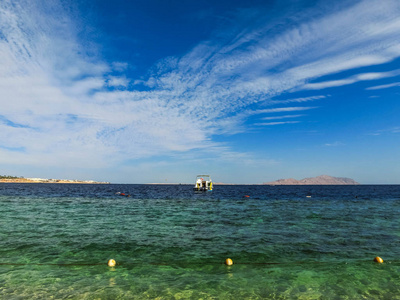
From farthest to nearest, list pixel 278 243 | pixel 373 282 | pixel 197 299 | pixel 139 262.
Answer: pixel 278 243
pixel 139 262
pixel 373 282
pixel 197 299

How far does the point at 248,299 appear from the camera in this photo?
827 centimetres

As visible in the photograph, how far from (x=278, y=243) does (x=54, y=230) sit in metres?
16.5

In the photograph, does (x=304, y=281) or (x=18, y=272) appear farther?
(x=18, y=272)

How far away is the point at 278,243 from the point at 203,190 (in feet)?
258

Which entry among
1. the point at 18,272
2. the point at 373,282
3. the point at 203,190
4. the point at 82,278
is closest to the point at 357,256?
the point at 373,282

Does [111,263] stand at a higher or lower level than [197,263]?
higher

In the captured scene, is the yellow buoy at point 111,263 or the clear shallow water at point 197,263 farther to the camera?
the yellow buoy at point 111,263

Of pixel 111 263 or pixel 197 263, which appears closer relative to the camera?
pixel 111 263

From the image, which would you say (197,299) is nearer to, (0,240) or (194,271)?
(194,271)

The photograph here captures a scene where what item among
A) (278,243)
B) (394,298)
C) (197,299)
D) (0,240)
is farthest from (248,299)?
(0,240)

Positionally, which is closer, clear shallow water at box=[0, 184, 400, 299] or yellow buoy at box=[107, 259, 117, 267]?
clear shallow water at box=[0, 184, 400, 299]

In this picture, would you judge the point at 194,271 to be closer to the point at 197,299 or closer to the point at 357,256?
the point at 197,299

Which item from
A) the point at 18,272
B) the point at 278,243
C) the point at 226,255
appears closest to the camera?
the point at 18,272

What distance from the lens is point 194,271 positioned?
10969 mm
